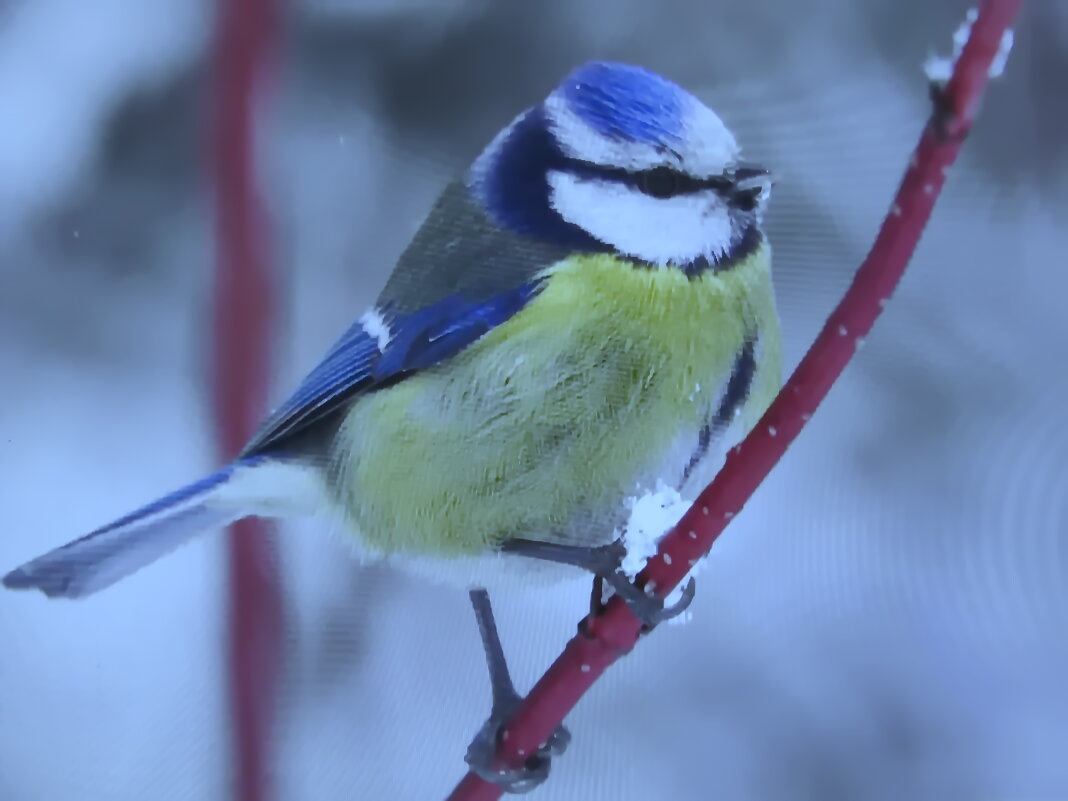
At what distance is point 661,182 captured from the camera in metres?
0.32

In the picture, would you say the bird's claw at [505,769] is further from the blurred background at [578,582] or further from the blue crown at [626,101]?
the blue crown at [626,101]

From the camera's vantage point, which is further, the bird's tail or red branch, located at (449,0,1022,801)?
the bird's tail

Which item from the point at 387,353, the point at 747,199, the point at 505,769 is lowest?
the point at 505,769

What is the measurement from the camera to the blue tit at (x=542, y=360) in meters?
0.33

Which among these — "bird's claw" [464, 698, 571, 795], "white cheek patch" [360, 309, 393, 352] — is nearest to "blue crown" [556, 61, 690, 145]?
"white cheek patch" [360, 309, 393, 352]

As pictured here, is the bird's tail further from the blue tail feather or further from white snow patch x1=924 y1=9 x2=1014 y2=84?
white snow patch x1=924 y1=9 x2=1014 y2=84

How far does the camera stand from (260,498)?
1.23 ft

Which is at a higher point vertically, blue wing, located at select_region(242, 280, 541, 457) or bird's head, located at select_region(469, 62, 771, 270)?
bird's head, located at select_region(469, 62, 771, 270)

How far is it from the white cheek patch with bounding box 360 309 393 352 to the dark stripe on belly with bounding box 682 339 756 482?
12 centimetres

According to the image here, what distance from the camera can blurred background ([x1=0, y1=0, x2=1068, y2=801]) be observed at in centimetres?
32

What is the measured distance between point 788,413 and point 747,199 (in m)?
0.08

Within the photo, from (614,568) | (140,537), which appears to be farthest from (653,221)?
(140,537)

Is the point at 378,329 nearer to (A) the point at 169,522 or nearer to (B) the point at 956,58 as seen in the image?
(A) the point at 169,522

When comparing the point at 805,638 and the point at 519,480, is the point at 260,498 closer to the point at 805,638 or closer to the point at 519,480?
the point at 519,480
